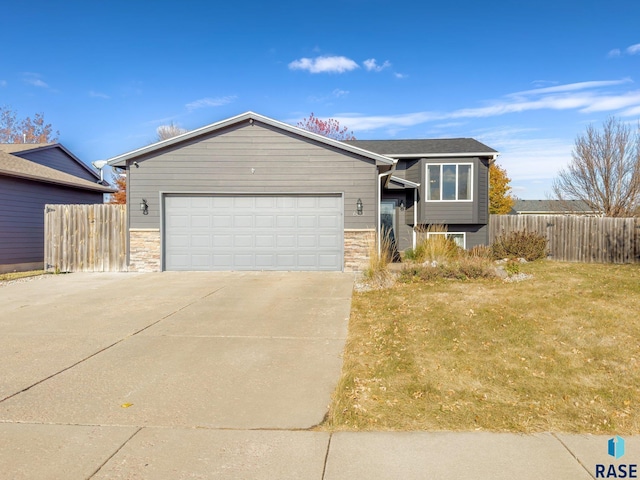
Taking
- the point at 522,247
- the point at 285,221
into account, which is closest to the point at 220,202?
the point at 285,221

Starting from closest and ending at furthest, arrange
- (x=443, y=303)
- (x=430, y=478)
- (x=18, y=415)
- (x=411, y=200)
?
(x=430, y=478)
(x=18, y=415)
(x=443, y=303)
(x=411, y=200)

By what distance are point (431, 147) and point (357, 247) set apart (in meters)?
8.45

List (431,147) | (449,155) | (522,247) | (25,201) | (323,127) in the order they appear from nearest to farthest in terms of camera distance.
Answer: (522,247)
(25,201)
(449,155)
(431,147)
(323,127)

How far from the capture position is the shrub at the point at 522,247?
14.5 m

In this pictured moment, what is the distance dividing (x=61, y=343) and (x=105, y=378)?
1756mm

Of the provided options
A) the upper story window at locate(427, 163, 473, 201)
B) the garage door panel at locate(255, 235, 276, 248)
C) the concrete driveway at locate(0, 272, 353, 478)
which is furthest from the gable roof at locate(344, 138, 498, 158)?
the concrete driveway at locate(0, 272, 353, 478)

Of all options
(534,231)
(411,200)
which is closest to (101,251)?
(411,200)

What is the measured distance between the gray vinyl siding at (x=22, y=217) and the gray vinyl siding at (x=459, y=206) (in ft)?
49.9

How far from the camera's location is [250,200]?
508 inches

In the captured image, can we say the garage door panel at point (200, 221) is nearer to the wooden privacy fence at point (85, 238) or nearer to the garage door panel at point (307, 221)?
the wooden privacy fence at point (85, 238)

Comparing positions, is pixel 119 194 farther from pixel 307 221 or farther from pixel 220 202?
pixel 307 221

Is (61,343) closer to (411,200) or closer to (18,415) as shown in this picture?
(18,415)

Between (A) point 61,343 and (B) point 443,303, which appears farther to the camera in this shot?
(B) point 443,303

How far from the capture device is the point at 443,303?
295 inches
